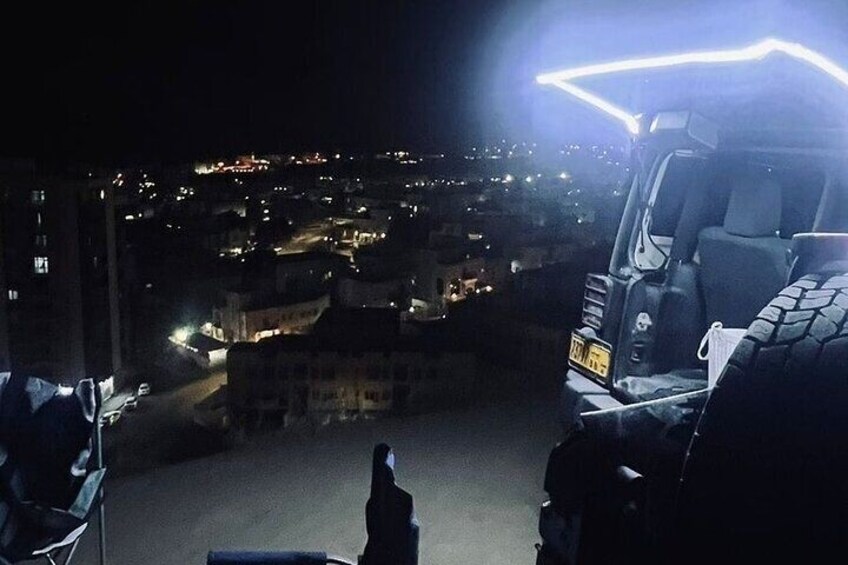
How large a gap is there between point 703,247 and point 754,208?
0.36 m

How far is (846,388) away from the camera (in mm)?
2037

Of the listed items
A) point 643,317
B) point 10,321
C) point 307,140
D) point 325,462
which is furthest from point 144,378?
point 643,317

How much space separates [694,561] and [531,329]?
14.0 meters

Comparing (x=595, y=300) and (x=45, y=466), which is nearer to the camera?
(x=45, y=466)

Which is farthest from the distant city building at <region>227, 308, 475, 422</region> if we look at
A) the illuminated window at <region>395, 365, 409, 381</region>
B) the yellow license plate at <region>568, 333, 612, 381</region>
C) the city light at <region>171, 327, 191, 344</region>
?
the city light at <region>171, 327, 191, 344</region>

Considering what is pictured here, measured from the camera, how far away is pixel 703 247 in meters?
4.61

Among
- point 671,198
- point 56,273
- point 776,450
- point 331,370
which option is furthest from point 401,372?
point 776,450

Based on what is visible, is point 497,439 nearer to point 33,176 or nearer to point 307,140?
point 33,176

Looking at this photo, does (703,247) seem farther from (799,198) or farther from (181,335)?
(181,335)

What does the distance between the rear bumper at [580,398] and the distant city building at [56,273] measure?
21.9 metres

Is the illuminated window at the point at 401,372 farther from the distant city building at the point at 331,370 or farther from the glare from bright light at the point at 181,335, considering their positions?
the glare from bright light at the point at 181,335

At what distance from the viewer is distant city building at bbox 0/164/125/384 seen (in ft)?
78.1

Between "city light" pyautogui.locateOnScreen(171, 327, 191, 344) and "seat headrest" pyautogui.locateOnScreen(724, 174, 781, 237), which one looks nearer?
"seat headrest" pyautogui.locateOnScreen(724, 174, 781, 237)

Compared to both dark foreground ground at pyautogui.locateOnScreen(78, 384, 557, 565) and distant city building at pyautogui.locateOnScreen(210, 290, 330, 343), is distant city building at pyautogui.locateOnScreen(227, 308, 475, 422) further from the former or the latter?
distant city building at pyautogui.locateOnScreen(210, 290, 330, 343)
